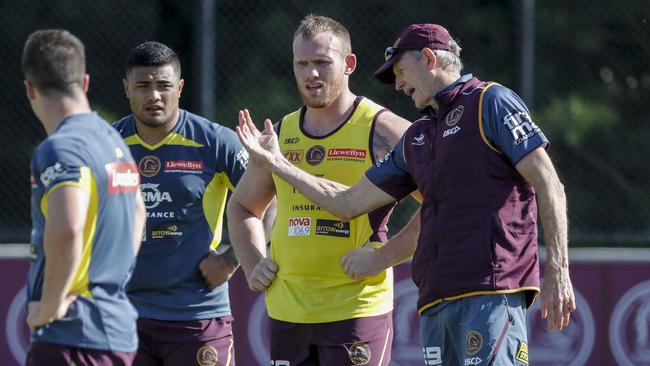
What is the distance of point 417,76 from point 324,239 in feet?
2.94

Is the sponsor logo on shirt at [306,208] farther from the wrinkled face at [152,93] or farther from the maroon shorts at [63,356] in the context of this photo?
the maroon shorts at [63,356]

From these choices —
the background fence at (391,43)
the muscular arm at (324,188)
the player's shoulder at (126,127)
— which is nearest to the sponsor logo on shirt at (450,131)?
the muscular arm at (324,188)

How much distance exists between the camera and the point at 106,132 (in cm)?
448

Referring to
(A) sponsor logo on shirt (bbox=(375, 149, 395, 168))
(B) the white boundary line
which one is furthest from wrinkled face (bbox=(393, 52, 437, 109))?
(B) the white boundary line

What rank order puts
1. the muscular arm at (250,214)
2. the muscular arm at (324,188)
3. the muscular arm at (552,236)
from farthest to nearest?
the muscular arm at (250,214), the muscular arm at (324,188), the muscular arm at (552,236)

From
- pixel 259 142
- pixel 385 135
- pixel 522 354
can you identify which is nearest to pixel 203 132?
pixel 259 142

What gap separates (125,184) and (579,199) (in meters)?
6.75

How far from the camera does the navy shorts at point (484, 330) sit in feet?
16.2

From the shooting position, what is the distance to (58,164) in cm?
420

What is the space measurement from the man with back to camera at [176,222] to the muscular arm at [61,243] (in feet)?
5.67

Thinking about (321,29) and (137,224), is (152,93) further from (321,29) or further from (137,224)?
(137,224)

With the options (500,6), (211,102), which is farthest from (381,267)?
(500,6)

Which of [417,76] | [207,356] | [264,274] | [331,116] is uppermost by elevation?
[417,76]

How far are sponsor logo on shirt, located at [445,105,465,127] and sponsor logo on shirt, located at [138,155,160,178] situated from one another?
5.39 feet
